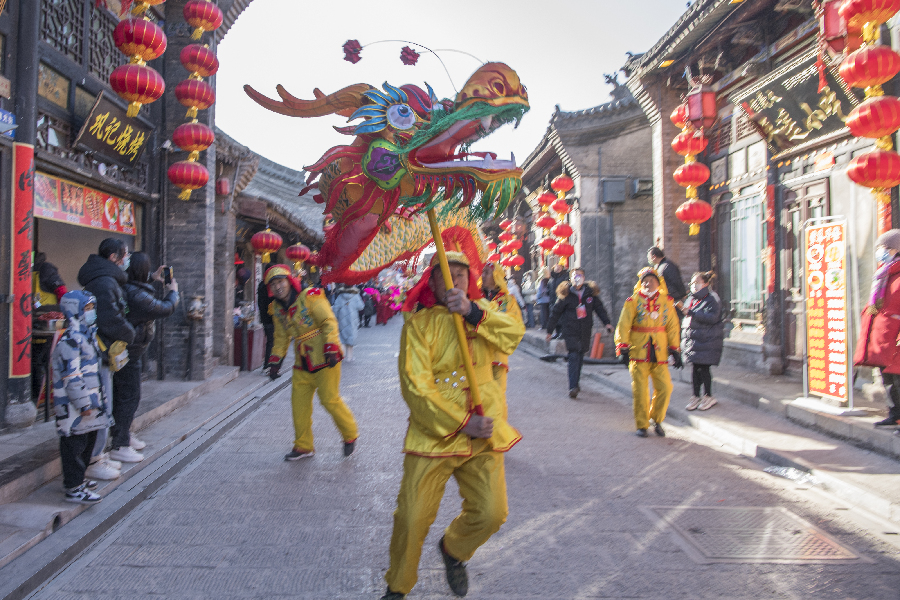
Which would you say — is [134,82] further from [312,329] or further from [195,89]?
[312,329]

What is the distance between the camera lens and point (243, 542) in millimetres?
3871

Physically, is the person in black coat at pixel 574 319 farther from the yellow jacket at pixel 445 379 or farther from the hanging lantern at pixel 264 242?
the hanging lantern at pixel 264 242

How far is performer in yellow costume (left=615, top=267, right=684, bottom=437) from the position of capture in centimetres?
655

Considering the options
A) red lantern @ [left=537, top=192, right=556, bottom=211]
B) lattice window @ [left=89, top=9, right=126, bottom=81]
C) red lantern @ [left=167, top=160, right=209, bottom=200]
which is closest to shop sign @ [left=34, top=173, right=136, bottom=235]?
red lantern @ [left=167, top=160, right=209, bottom=200]

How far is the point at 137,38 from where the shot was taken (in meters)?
6.31

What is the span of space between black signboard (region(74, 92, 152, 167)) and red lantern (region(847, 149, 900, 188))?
26.0ft

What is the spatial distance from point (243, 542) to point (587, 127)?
43.9 feet

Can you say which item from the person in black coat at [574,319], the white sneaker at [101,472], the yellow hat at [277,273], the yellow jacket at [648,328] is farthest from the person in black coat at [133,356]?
the person in black coat at [574,319]

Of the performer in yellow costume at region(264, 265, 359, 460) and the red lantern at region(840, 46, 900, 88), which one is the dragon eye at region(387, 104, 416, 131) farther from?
the red lantern at region(840, 46, 900, 88)

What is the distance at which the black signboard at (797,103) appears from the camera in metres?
7.66

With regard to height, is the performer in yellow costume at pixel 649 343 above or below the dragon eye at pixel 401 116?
below

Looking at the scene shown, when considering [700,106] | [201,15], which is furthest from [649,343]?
[201,15]

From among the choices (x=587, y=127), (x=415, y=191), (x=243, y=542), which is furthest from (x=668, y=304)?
(x=587, y=127)

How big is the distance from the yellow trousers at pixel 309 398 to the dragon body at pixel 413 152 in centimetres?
251
